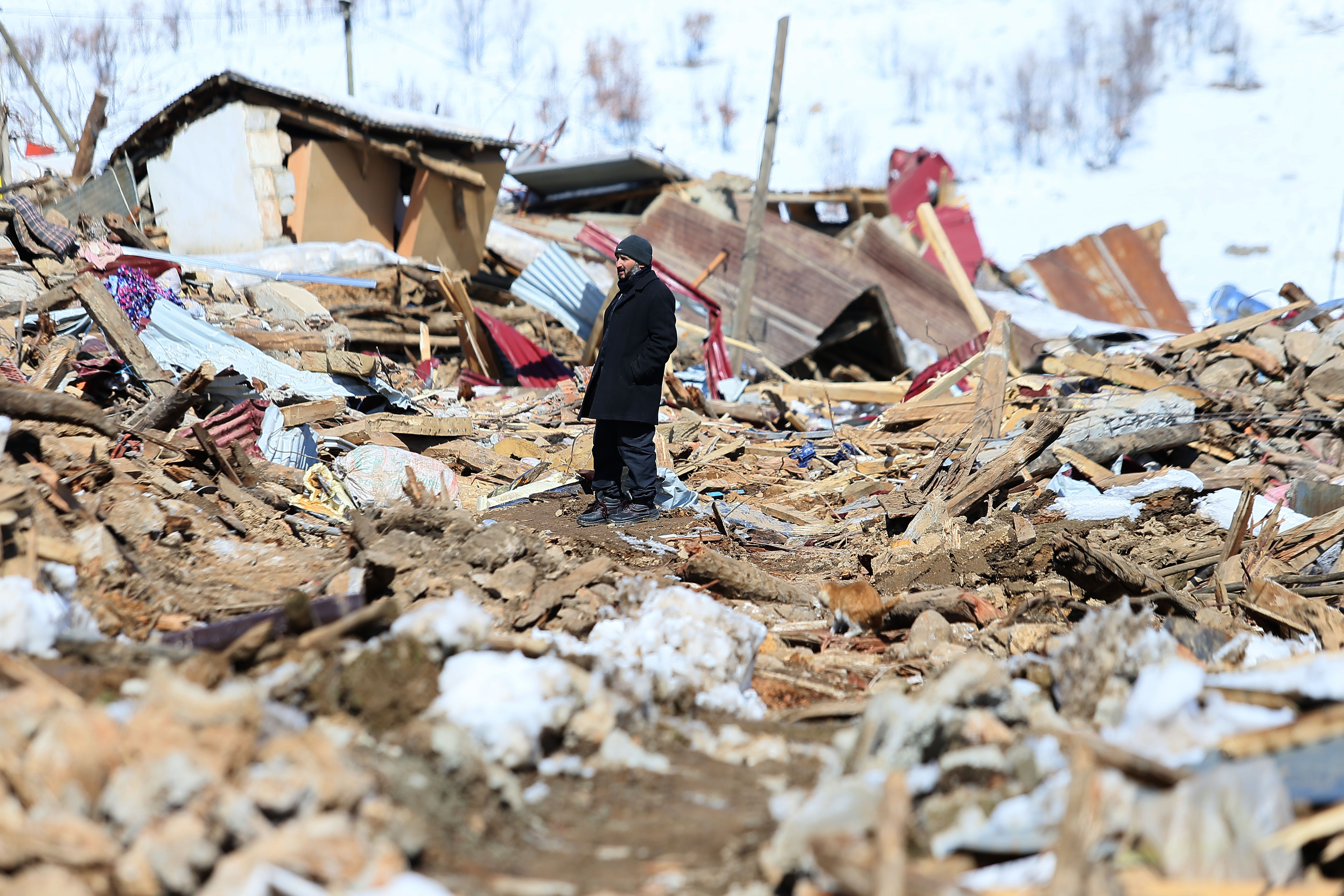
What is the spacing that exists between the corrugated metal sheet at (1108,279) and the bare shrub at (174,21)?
32.0 metres

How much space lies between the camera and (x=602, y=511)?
6359 mm

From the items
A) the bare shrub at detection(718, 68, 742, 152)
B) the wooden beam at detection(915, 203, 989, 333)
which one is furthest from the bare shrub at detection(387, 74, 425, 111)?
the wooden beam at detection(915, 203, 989, 333)

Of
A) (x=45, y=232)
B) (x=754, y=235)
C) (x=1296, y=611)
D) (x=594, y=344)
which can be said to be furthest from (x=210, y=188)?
(x=1296, y=611)

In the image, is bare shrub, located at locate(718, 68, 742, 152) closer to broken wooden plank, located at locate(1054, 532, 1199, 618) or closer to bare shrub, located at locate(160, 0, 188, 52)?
bare shrub, located at locate(160, 0, 188, 52)

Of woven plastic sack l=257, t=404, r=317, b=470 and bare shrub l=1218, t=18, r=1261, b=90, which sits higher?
bare shrub l=1218, t=18, r=1261, b=90

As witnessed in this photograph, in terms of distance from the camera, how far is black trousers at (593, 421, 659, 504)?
245 inches

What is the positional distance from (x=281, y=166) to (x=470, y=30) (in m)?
34.9

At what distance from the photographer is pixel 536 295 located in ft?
41.2

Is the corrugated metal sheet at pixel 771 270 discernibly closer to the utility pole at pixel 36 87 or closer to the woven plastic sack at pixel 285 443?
the woven plastic sack at pixel 285 443

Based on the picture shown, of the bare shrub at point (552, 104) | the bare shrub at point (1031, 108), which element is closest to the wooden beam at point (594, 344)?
the bare shrub at point (552, 104)

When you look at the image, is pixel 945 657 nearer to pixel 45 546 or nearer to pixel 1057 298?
pixel 45 546

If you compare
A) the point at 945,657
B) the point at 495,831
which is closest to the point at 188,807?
the point at 495,831

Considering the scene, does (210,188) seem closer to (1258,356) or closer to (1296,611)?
(1258,356)

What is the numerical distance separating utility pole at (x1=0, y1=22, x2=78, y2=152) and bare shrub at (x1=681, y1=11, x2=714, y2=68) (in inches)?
1329
